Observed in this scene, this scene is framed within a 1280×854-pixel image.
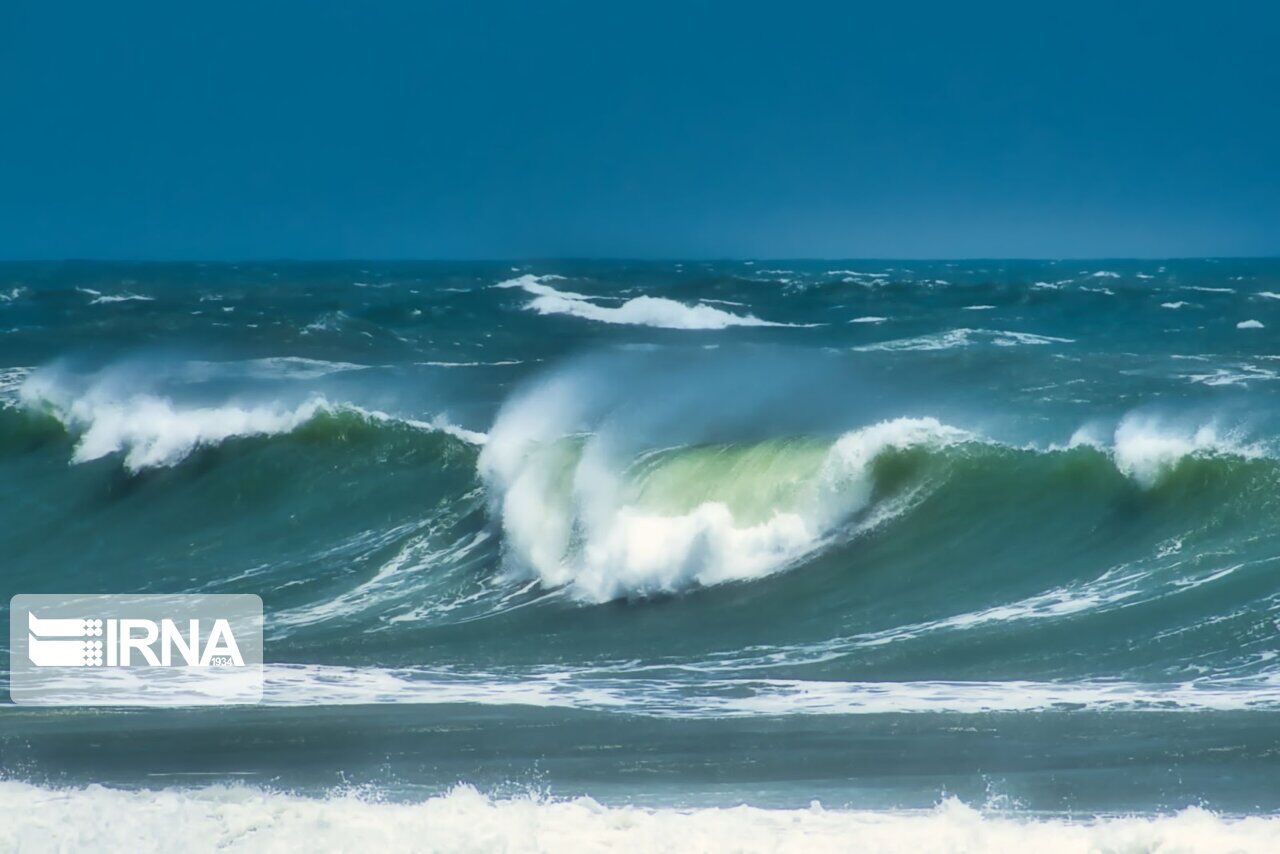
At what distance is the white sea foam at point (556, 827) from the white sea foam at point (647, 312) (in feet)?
103

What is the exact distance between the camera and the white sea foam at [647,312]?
A: 126 feet

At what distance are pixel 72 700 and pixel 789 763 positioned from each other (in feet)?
14.1

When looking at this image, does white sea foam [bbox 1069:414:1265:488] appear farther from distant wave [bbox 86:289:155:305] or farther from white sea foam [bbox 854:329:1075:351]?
distant wave [bbox 86:289:155:305]

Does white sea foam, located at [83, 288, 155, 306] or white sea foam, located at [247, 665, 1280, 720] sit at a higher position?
white sea foam, located at [83, 288, 155, 306]

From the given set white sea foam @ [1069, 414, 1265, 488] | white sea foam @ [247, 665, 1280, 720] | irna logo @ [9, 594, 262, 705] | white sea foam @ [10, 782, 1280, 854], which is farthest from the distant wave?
white sea foam @ [10, 782, 1280, 854]

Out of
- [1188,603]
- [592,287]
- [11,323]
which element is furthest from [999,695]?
[592,287]

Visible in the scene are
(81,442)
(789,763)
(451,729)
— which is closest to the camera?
(789,763)

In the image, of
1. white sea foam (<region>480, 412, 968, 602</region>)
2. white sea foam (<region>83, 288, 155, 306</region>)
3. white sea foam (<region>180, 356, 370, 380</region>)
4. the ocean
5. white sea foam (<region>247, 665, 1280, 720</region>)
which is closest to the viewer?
the ocean

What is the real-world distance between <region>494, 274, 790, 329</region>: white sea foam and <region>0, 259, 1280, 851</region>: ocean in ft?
43.9

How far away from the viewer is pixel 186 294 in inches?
1940

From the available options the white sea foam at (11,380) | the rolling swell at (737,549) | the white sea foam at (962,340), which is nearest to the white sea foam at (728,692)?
the rolling swell at (737,549)

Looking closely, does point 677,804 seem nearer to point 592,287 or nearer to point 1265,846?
point 1265,846

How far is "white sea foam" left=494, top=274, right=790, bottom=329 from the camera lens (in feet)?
126

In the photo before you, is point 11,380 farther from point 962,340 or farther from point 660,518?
point 962,340
